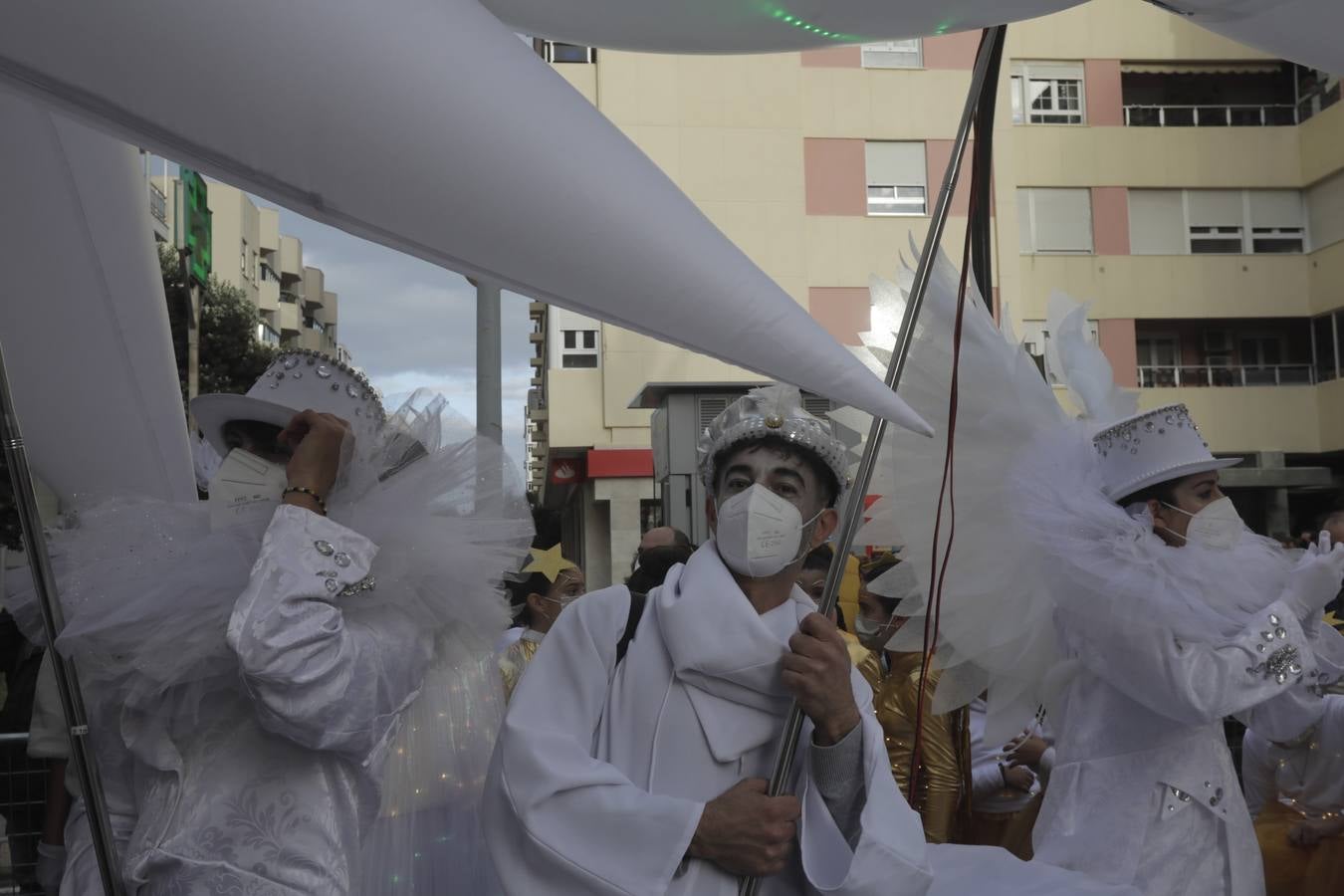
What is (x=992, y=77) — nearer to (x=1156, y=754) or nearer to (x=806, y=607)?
(x=806, y=607)

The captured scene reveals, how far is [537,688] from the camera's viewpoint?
2.40 metres

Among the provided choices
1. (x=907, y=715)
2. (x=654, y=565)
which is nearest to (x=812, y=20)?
(x=654, y=565)

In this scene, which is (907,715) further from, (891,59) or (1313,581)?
(891,59)

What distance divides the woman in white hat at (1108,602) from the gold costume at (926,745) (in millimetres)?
492

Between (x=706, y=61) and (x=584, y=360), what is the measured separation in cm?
552

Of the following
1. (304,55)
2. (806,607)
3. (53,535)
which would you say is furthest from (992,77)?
(53,535)

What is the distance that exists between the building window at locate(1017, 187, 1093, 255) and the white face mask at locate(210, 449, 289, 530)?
23.0 meters

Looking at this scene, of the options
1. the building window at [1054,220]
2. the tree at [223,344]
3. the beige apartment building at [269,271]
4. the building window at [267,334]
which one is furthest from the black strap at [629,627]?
the building window at [267,334]

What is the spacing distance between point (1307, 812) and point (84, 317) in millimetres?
4205

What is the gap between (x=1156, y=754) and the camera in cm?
363

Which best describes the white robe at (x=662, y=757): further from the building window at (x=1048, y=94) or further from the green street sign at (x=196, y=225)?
the building window at (x=1048, y=94)

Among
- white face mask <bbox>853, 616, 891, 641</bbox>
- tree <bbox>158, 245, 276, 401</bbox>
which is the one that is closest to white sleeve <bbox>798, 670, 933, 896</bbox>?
white face mask <bbox>853, 616, 891, 641</bbox>

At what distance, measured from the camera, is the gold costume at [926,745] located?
493 centimetres

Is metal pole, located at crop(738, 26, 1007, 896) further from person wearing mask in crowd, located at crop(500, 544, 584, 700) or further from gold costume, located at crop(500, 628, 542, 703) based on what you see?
person wearing mask in crowd, located at crop(500, 544, 584, 700)
